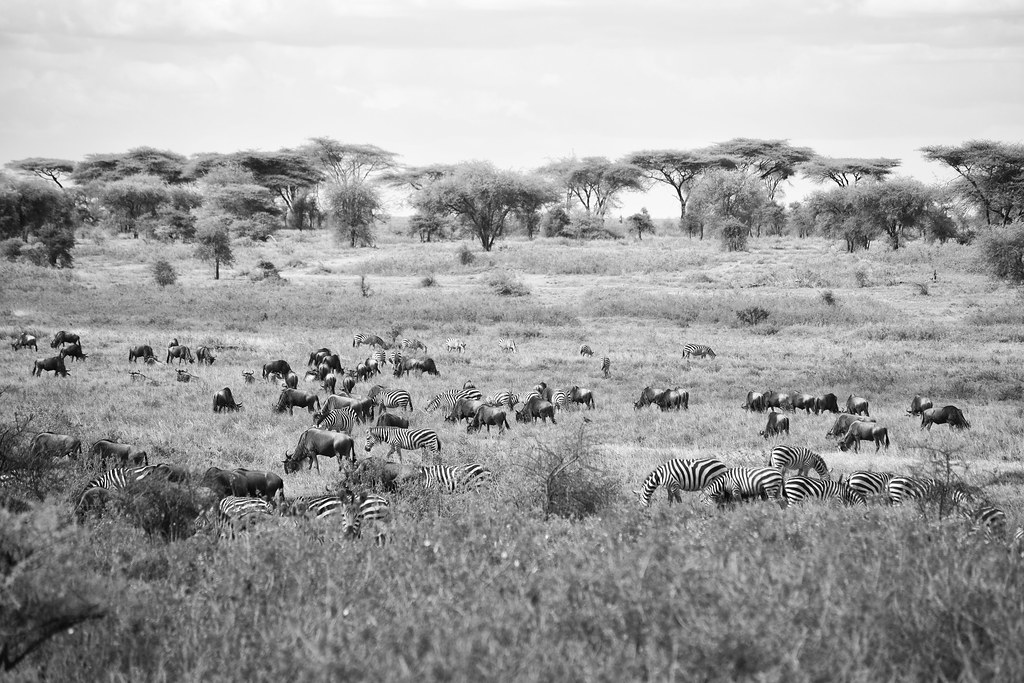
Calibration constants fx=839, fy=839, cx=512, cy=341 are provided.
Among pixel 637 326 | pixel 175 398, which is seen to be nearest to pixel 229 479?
pixel 175 398

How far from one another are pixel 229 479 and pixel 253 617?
5.37 meters

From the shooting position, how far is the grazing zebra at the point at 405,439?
541 inches

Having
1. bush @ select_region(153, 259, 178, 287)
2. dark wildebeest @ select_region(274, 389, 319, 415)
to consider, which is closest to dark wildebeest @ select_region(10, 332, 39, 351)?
dark wildebeest @ select_region(274, 389, 319, 415)

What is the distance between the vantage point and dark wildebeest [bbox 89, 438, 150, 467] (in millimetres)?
11789

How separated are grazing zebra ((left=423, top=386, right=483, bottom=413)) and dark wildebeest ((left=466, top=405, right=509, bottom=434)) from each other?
5.24 ft

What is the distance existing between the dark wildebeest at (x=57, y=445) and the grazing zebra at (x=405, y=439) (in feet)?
13.9

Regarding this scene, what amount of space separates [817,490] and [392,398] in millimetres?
10121

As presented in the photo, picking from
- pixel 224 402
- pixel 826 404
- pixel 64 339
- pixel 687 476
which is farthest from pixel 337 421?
pixel 64 339

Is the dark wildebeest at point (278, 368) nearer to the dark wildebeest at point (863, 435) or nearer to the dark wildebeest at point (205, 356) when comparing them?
the dark wildebeest at point (205, 356)

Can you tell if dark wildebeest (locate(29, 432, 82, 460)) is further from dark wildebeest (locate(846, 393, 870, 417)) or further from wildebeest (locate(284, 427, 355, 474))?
dark wildebeest (locate(846, 393, 870, 417))

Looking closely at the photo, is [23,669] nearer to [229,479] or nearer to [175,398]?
[229,479]

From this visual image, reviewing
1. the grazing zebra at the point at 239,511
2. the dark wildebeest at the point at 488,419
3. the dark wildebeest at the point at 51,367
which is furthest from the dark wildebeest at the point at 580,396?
the dark wildebeest at the point at 51,367

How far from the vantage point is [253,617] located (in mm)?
5152

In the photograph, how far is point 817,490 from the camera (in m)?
10.1
